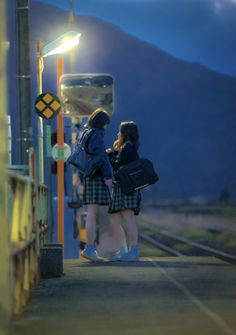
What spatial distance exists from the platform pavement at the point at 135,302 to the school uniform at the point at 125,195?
0.97 m

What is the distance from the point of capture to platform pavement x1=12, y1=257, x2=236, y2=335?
4.90 meters

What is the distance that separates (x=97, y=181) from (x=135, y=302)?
3198 mm

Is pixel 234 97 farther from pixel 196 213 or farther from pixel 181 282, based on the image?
pixel 181 282

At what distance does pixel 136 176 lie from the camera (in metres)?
8.96

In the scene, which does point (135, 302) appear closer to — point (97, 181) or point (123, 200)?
point (97, 181)

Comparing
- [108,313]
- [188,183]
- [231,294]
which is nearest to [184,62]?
[188,183]

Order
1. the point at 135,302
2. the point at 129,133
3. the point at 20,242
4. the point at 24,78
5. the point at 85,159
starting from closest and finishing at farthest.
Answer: the point at 20,242, the point at 135,302, the point at 85,159, the point at 129,133, the point at 24,78

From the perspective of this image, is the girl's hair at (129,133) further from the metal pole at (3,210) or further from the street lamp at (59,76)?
the metal pole at (3,210)

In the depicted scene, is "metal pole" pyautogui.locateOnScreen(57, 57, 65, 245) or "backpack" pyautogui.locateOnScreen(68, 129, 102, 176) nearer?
"backpack" pyautogui.locateOnScreen(68, 129, 102, 176)

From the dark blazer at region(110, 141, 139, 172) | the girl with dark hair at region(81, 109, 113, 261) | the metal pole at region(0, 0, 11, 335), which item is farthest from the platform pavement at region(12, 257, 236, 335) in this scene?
the dark blazer at region(110, 141, 139, 172)

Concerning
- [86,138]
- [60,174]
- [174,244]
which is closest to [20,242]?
[86,138]

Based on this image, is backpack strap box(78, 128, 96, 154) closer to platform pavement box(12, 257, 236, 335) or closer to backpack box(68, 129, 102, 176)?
backpack box(68, 129, 102, 176)

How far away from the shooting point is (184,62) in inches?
349

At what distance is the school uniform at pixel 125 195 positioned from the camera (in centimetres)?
912
